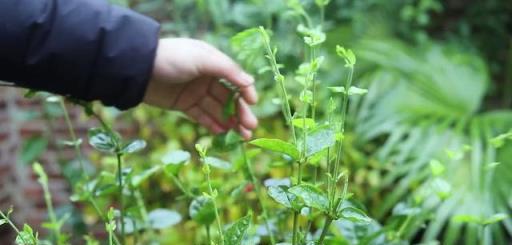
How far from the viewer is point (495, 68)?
2.50 meters

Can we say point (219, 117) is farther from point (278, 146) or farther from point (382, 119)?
point (382, 119)

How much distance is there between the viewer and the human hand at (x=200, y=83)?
33.4 inches

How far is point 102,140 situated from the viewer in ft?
2.42

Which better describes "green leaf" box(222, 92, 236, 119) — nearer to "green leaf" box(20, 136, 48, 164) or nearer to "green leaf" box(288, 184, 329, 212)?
A: "green leaf" box(288, 184, 329, 212)

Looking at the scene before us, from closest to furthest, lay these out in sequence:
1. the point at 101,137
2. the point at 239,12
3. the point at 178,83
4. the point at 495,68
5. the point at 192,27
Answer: the point at 101,137 < the point at 178,83 < the point at 239,12 < the point at 192,27 < the point at 495,68

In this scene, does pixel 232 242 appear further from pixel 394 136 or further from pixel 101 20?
pixel 394 136

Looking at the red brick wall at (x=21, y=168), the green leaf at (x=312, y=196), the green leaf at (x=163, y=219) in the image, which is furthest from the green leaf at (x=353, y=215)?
the red brick wall at (x=21, y=168)

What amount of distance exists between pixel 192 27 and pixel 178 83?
1070 millimetres

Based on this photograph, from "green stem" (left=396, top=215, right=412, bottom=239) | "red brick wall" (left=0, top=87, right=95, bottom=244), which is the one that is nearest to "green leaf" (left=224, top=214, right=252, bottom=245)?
"green stem" (left=396, top=215, right=412, bottom=239)

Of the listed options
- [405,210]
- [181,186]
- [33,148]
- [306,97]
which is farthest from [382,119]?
[306,97]

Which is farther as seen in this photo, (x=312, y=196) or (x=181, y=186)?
(x=181, y=186)

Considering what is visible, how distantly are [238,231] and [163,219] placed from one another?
28 cm

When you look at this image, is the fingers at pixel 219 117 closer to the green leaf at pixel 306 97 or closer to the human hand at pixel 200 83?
the human hand at pixel 200 83

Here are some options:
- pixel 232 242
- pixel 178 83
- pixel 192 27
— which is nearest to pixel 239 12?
pixel 192 27
